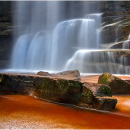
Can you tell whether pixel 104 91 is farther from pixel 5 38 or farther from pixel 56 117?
pixel 5 38

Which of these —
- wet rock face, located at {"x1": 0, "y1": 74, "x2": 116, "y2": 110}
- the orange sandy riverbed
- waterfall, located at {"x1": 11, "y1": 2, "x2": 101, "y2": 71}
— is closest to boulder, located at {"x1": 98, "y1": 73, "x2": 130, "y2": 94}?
the orange sandy riverbed

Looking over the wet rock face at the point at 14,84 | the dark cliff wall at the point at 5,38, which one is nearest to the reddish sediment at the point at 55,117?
the wet rock face at the point at 14,84

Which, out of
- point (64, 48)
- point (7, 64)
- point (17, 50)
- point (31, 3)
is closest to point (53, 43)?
point (64, 48)

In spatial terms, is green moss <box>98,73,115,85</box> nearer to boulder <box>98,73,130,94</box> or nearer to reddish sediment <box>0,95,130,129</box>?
boulder <box>98,73,130,94</box>

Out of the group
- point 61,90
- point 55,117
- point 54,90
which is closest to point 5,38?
point 54,90

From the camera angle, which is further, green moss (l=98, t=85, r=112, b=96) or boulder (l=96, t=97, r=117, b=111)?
green moss (l=98, t=85, r=112, b=96)

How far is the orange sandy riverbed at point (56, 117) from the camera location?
2156 mm

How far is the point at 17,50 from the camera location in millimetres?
17703

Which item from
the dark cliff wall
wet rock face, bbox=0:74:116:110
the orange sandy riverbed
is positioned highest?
the dark cliff wall

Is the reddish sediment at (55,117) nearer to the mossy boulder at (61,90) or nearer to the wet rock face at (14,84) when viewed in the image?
the mossy boulder at (61,90)

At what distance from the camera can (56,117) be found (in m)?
2.46

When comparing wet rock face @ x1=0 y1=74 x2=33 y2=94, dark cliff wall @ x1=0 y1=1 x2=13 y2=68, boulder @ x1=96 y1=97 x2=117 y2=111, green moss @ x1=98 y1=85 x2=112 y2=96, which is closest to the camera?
boulder @ x1=96 y1=97 x2=117 y2=111

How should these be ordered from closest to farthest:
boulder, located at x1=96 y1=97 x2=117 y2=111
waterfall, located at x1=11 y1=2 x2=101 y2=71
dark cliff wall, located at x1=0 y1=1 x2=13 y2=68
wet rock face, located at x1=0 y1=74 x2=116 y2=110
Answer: boulder, located at x1=96 y1=97 x2=117 y2=111
wet rock face, located at x1=0 y1=74 x2=116 y2=110
waterfall, located at x1=11 y1=2 x2=101 y2=71
dark cliff wall, located at x1=0 y1=1 x2=13 y2=68

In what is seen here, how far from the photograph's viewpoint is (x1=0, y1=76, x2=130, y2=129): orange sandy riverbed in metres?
2.16
